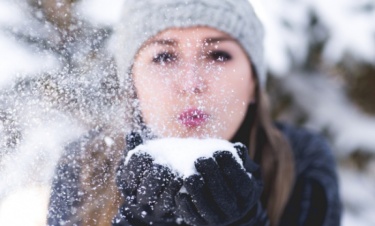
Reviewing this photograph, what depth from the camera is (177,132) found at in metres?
0.58

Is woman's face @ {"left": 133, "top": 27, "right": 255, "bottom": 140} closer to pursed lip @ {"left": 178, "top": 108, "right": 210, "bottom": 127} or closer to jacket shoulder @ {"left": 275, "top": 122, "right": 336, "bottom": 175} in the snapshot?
pursed lip @ {"left": 178, "top": 108, "right": 210, "bottom": 127}

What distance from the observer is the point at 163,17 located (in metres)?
0.61

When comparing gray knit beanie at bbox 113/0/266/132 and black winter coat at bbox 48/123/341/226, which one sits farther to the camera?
black winter coat at bbox 48/123/341/226

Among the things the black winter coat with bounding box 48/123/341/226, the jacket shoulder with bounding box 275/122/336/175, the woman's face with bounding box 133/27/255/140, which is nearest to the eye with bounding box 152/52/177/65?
the woman's face with bounding box 133/27/255/140

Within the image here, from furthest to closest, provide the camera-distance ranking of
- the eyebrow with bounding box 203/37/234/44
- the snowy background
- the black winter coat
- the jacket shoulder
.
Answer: the jacket shoulder → the black winter coat → the eyebrow with bounding box 203/37/234/44 → the snowy background

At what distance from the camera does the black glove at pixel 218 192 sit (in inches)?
23.7

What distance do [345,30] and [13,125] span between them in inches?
89.1

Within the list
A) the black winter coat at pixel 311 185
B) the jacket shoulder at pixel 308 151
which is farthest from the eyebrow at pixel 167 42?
the jacket shoulder at pixel 308 151

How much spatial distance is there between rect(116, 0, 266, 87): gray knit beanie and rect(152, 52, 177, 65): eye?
3 cm

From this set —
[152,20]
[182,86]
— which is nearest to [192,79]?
[182,86]

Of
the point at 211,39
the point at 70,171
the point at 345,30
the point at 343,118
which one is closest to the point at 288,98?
the point at 343,118

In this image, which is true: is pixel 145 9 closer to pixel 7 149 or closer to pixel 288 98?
pixel 7 149

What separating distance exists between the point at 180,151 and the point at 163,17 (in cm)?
20

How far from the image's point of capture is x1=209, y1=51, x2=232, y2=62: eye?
0.59m
